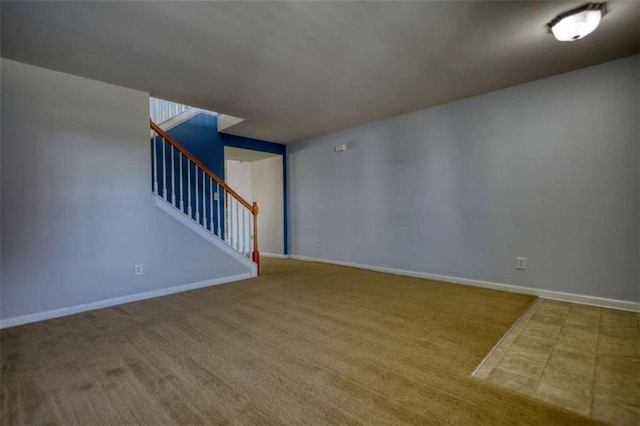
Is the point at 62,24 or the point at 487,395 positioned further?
the point at 62,24

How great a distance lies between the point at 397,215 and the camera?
4457mm

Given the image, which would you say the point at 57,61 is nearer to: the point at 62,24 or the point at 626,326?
the point at 62,24

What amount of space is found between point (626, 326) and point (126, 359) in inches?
151

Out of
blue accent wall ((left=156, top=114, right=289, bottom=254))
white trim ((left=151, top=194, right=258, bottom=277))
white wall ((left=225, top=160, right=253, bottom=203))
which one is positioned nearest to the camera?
white trim ((left=151, top=194, right=258, bottom=277))

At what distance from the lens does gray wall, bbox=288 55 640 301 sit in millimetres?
2822

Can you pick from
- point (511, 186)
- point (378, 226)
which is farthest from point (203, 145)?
point (511, 186)

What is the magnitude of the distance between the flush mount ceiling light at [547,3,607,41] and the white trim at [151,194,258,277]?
4021mm

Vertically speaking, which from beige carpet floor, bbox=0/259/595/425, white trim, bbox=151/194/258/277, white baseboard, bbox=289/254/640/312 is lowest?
beige carpet floor, bbox=0/259/595/425

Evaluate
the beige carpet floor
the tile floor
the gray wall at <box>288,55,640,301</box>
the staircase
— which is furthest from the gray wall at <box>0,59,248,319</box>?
the tile floor

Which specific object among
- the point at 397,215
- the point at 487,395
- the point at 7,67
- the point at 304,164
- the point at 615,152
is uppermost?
the point at 7,67

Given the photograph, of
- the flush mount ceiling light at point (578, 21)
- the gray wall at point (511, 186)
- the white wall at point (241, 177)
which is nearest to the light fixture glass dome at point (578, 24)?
the flush mount ceiling light at point (578, 21)

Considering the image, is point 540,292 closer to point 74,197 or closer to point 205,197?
point 205,197

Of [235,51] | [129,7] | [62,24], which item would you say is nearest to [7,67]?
[62,24]

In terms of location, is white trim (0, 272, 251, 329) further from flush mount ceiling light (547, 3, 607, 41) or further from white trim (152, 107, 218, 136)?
flush mount ceiling light (547, 3, 607, 41)
